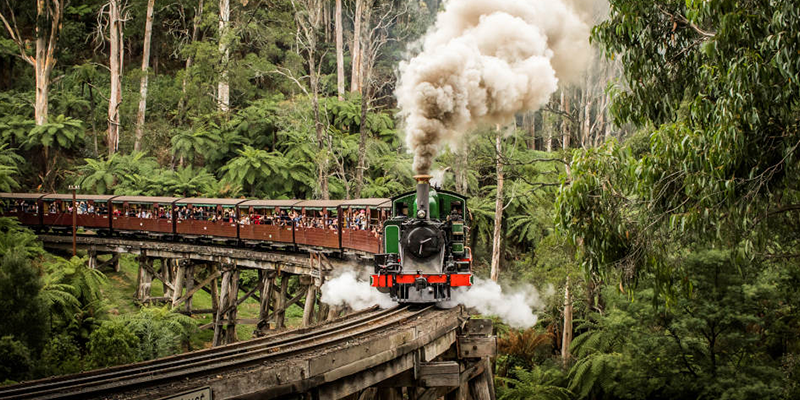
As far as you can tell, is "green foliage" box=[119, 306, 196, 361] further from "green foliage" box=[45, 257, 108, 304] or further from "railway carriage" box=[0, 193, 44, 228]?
"railway carriage" box=[0, 193, 44, 228]

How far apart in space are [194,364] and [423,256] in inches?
210

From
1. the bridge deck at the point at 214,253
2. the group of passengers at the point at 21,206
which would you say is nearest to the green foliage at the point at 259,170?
the bridge deck at the point at 214,253

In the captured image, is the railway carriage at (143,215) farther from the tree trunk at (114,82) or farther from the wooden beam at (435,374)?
the wooden beam at (435,374)

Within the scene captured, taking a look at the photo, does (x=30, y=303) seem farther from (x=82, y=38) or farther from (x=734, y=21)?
(x=82, y=38)

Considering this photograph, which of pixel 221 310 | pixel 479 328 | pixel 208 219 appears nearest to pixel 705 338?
pixel 479 328

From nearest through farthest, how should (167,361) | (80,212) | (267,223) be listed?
(167,361) → (267,223) → (80,212)

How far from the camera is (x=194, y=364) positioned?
8.02m

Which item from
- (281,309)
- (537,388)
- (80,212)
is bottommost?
(537,388)

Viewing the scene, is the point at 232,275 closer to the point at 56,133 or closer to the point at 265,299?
the point at 265,299

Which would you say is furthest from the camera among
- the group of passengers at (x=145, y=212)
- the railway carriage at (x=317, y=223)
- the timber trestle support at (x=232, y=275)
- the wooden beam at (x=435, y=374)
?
the group of passengers at (x=145, y=212)

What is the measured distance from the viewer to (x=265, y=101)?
35.5 metres

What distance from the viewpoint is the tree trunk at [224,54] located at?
34062mm

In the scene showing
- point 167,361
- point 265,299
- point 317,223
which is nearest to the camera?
point 167,361

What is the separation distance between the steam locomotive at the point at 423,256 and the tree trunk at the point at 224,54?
23893 mm
